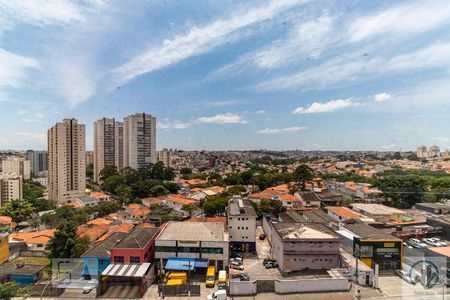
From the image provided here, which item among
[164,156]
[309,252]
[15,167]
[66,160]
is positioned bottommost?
[309,252]

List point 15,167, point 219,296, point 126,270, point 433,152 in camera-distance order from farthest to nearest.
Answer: point 433,152 → point 15,167 → point 126,270 → point 219,296

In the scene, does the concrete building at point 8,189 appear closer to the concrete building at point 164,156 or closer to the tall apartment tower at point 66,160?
the tall apartment tower at point 66,160

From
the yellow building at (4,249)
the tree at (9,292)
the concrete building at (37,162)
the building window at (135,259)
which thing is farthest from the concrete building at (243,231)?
the concrete building at (37,162)

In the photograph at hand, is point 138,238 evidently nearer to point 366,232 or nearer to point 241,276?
point 241,276

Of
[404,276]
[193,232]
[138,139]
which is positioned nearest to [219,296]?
[193,232]

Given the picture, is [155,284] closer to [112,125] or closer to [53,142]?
[53,142]

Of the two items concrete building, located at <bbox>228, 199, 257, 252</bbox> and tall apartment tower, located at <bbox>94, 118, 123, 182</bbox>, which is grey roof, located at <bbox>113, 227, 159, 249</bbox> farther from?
tall apartment tower, located at <bbox>94, 118, 123, 182</bbox>
